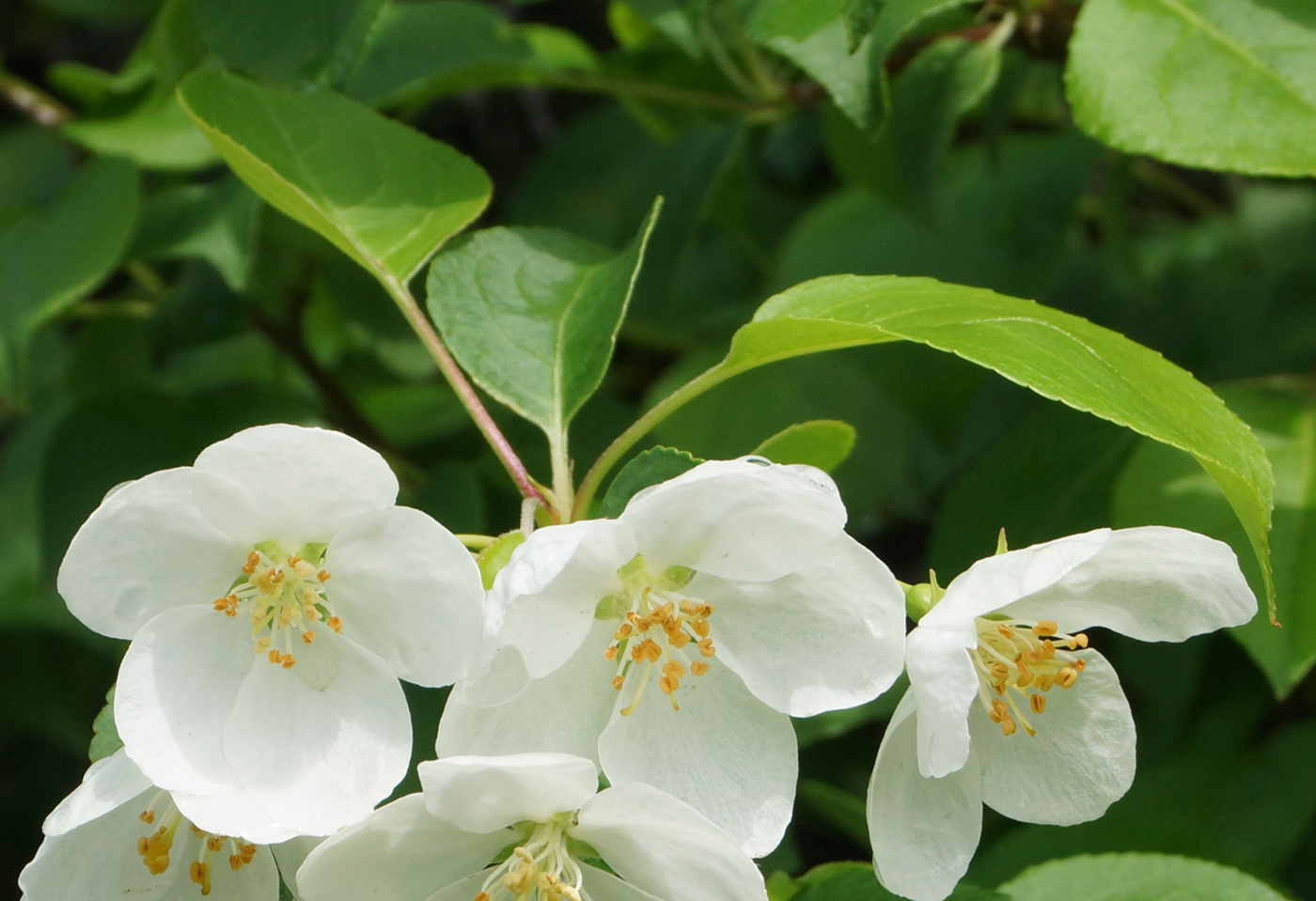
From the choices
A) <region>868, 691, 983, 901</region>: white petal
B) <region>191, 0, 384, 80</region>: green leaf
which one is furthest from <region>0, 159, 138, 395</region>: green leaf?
<region>868, 691, 983, 901</region>: white petal

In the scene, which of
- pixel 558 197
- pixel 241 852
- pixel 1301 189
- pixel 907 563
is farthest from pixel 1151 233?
pixel 241 852

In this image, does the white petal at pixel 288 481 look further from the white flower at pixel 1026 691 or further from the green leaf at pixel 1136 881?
the green leaf at pixel 1136 881

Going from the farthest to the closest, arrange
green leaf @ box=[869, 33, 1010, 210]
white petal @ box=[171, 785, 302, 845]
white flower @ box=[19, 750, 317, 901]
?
green leaf @ box=[869, 33, 1010, 210] → white flower @ box=[19, 750, 317, 901] → white petal @ box=[171, 785, 302, 845]

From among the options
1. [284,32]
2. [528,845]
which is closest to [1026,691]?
[528,845]

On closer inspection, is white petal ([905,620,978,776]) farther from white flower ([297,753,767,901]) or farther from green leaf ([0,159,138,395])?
green leaf ([0,159,138,395])

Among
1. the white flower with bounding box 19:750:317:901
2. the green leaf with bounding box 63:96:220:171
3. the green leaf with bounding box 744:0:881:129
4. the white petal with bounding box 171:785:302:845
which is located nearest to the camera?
the white petal with bounding box 171:785:302:845

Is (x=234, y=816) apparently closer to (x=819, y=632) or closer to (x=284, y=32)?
(x=819, y=632)
